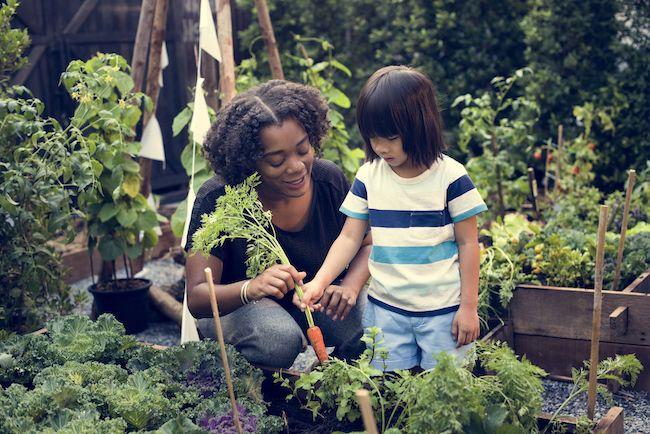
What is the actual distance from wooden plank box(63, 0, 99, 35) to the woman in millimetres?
3894

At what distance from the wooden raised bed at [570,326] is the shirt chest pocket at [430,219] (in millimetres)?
839

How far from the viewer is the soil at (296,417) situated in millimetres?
2359

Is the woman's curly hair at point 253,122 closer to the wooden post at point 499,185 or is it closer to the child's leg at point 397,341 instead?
the child's leg at point 397,341

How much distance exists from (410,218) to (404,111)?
1.17 feet

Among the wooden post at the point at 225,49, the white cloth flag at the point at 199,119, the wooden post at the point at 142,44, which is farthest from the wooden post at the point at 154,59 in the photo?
the white cloth flag at the point at 199,119

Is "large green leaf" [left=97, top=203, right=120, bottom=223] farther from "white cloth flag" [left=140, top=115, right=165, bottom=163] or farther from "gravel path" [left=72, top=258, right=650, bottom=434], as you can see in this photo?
"gravel path" [left=72, top=258, right=650, bottom=434]

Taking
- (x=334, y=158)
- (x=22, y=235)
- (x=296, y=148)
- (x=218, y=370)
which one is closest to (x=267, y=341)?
(x=218, y=370)

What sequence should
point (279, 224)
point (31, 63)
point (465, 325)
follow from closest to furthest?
point (465, 325) → point (279, 224) → point (31, 63)

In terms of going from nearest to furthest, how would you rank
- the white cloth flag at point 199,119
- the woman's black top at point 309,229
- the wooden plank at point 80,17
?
the woman's black top at point 309,229 < the white cloth flag at point 199,119 < the wooden plank at point 80,17

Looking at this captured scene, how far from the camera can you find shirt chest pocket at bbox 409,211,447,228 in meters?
2.50

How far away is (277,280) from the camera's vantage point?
2436 mm

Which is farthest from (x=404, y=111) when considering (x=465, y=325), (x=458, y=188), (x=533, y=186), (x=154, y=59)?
(x=154, y=59)

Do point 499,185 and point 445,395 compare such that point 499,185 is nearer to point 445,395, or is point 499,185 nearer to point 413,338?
point 413,338

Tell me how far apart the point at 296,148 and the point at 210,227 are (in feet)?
1.39
